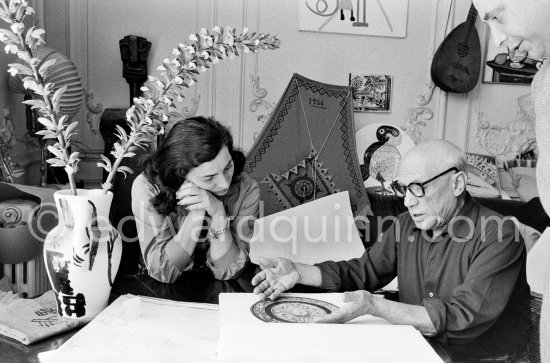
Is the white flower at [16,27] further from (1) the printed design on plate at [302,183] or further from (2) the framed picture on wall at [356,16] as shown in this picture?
(2) the framed picture on wall at [356,16]

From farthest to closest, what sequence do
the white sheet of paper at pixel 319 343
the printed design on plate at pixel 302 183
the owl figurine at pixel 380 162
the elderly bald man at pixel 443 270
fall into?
the owl figurine at pixel 380 162 → the printed design on plate at pixel 302 183 → the elderly bald man at pixel 443 270 → the white sheet of paper at pixel 319 343

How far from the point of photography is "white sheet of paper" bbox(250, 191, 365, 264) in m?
2.92

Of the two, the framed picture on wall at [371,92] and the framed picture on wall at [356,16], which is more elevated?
the framed picture on wall at [356,16]

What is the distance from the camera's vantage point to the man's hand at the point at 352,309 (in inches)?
45.4

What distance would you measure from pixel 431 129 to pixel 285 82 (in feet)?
3.69

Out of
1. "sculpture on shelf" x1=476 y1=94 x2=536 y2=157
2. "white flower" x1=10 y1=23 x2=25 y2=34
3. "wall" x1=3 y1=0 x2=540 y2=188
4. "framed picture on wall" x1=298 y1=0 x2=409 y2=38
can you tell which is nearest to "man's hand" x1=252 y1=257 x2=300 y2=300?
"white flower" x1=10 y1=23 x2=25 y2=34

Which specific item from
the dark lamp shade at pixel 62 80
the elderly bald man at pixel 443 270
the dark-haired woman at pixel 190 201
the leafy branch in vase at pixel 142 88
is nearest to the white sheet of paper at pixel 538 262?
the elderly bald man at pixel 443 270

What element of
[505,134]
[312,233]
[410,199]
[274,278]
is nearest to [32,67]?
[274,278]

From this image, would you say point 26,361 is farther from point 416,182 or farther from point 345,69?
point 345,69

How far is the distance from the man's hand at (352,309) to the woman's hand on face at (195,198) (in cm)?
75

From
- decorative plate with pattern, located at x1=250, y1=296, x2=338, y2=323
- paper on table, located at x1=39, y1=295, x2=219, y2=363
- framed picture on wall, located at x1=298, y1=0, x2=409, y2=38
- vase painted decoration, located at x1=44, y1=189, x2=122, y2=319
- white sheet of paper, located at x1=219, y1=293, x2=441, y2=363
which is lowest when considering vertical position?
paper on table, located at x1=39, y1=295, x2=219, y2=363

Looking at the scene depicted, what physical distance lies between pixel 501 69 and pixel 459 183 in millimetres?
2571

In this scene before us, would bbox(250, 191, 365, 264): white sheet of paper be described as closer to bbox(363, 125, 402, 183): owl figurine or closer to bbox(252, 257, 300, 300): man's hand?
bbox(363, 125, 402, 183): owl figurine

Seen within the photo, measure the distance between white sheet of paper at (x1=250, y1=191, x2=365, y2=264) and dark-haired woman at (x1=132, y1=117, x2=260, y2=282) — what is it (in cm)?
95
